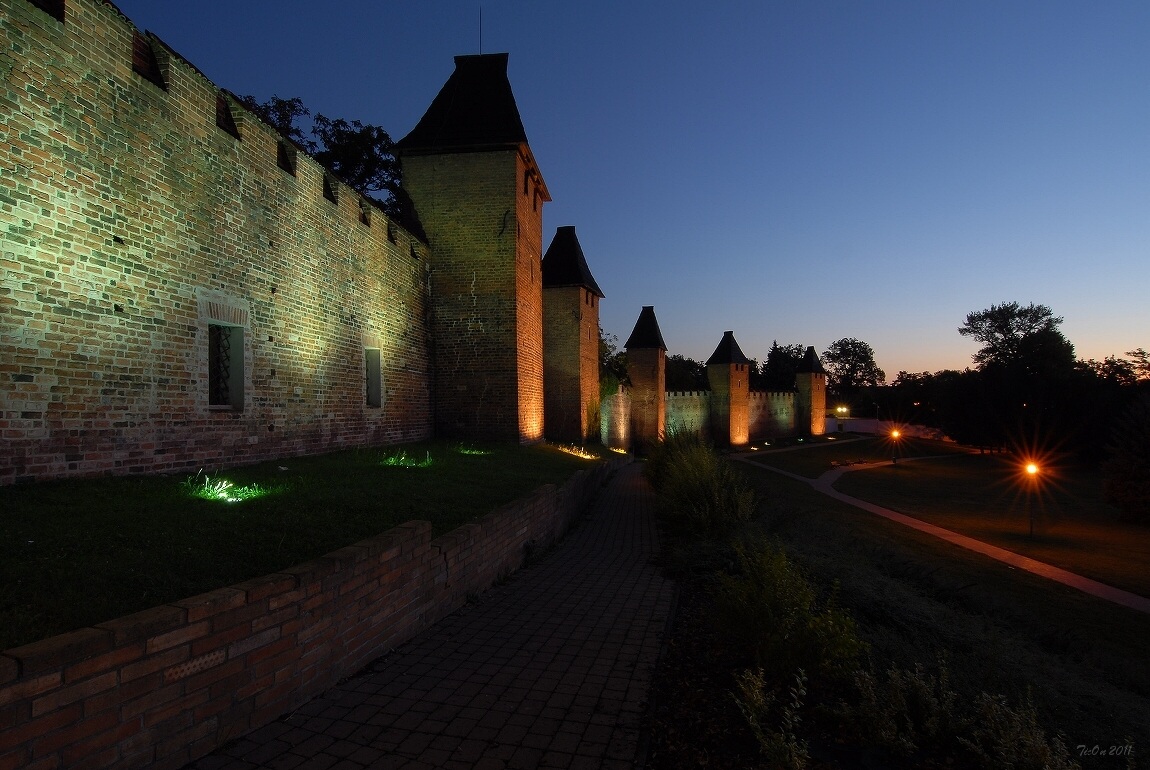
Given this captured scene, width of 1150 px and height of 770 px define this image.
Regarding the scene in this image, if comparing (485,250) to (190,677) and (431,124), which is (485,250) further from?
(190,677)

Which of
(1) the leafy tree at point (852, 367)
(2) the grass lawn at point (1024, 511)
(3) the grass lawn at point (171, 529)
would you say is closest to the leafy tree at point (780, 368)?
(1) the leafy tree at point (852, 367)

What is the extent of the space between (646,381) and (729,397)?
11229 mm

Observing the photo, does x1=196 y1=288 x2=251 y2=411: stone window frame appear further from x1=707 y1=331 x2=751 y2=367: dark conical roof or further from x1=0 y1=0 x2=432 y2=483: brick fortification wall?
x1=707 y1=331 x2=751 y2=367: dark conical roof

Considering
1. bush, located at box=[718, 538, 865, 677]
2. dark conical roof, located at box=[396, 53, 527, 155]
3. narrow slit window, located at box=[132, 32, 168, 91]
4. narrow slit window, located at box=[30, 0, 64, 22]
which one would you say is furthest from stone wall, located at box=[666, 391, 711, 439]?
narrow slit window, located at box=[30, 0, 64, 22]

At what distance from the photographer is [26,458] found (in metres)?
5.82

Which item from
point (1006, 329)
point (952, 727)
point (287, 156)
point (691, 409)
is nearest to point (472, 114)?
point (287, 156)

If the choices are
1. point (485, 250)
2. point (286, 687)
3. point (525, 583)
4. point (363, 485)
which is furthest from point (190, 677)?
point (485, 250)

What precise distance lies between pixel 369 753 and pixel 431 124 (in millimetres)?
17864

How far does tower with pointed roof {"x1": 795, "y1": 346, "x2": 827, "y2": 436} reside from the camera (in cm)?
5947

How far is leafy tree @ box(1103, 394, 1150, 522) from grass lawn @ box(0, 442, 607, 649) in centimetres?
2285

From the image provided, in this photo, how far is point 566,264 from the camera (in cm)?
2933

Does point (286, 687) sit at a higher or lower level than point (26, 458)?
lower

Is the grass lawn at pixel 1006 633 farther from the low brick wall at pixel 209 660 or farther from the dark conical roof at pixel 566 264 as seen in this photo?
the dark conical roof at pixel 566 264

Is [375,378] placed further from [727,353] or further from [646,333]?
[727,353]
